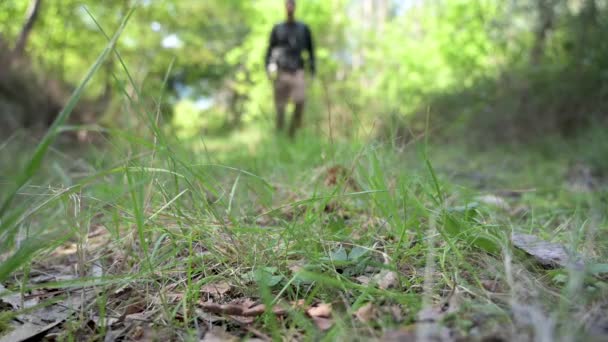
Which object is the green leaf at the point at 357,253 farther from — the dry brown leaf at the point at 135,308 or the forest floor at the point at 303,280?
the dry brown leaf at the point at 135,308

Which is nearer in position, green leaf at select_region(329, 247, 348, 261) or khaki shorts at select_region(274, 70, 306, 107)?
green leaf at select_region(329, 247, 348, 261)

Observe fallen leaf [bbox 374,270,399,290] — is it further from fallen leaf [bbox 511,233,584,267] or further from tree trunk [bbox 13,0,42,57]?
tree trunk [bbox 13,0,42,57]

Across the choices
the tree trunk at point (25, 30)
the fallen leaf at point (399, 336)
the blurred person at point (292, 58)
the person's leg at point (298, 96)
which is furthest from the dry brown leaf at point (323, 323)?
the tree trunk at point (25, 30)

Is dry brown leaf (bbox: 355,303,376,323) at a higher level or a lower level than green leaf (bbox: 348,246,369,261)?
lower

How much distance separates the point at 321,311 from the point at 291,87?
5283 millimetres

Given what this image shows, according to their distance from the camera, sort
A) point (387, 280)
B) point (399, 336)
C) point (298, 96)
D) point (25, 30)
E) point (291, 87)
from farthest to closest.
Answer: point (25, 30), point (291, 87), point (298, 96), point (387, 280), point (399, 336)

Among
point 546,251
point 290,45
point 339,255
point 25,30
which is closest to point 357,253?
point 339,255

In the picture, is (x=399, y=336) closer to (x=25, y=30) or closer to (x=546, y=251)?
(x=546, y=251)

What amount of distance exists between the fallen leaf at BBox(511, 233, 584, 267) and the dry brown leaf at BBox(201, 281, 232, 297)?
2.12ft

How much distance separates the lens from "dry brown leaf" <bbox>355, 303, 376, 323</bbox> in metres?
0.69

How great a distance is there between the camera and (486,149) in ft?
19.5

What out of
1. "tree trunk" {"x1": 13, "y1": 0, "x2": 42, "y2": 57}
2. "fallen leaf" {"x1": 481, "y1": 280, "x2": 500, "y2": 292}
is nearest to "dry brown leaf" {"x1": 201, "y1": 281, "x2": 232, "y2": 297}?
"fallen leaf" {"x1": 481, "y1": 280, "x2": 500, "y2": 292}

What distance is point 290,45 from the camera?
18.4 ft

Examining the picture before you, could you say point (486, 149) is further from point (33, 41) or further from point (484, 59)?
point (33, 41)
